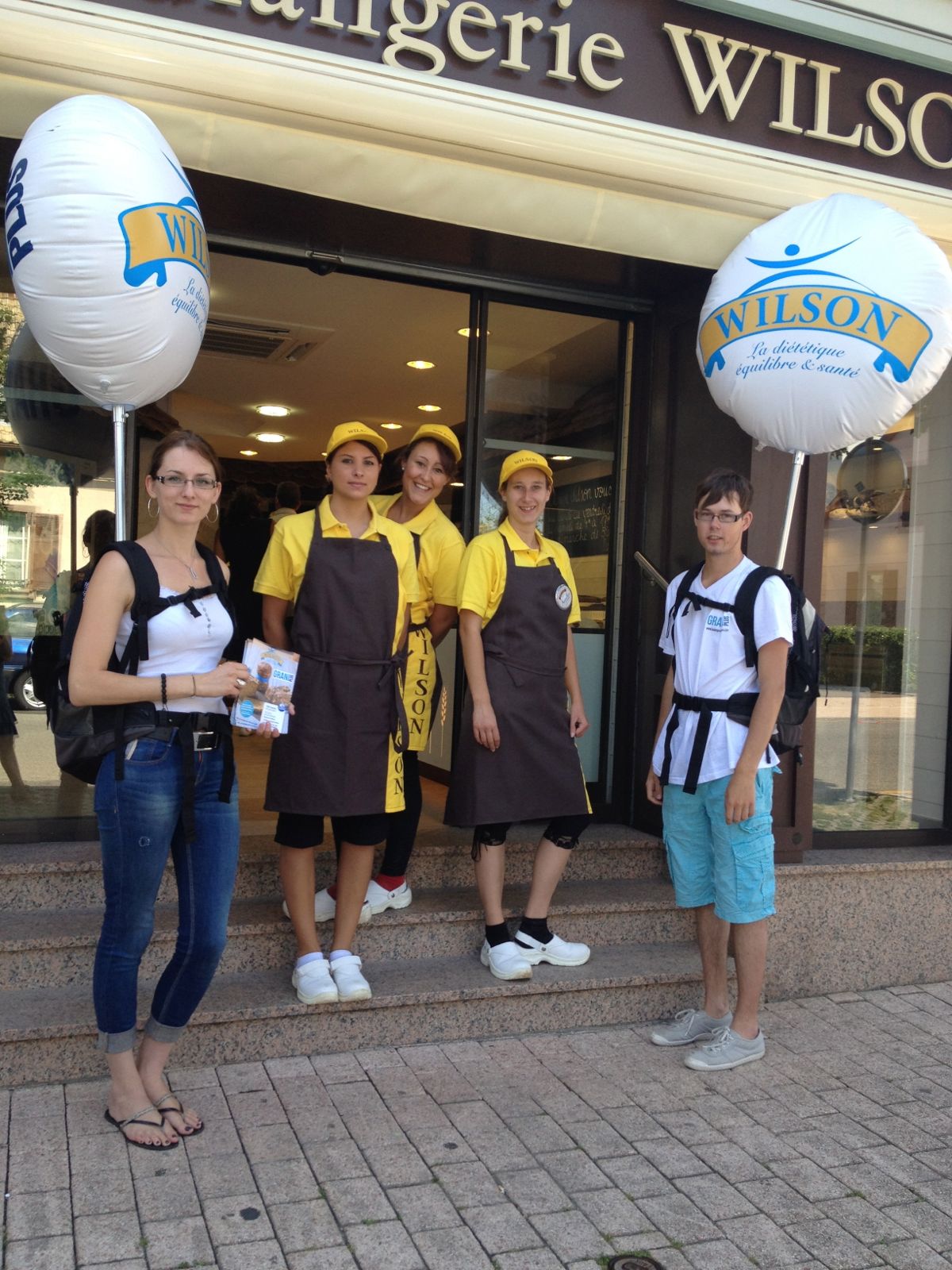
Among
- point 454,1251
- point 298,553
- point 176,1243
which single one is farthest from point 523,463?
point 176,1243

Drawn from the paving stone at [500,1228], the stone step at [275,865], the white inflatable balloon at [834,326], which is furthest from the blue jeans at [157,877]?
the white inflatable balloon at [834,326]

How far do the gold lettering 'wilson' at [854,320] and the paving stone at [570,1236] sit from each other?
2686 millimetres

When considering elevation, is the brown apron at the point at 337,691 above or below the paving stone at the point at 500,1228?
above

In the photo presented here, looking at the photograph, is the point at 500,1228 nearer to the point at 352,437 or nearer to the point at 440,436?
the point at 352,437

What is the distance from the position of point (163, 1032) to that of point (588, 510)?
10.4 feet

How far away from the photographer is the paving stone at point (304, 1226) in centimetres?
251

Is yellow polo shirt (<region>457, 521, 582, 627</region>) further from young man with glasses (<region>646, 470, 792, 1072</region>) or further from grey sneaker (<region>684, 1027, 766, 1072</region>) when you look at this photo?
grey sneaker (<region>684, 1027, 766, 1072</region>)

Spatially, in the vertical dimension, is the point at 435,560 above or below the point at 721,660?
above

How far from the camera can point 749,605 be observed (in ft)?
11.3

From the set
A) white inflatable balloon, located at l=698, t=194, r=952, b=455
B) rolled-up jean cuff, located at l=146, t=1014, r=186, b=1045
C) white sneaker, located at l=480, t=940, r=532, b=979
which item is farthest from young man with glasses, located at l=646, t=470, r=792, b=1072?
rolled-up jean cuff, located at l=146, t=1014, r=186, b=1045

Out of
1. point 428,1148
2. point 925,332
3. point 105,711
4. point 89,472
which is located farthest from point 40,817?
point 925,332

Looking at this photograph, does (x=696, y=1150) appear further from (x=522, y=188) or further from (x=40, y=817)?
(x=522, y=188)

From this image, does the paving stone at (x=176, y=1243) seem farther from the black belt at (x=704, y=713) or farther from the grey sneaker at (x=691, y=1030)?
the black belt at (x=704, y=713)

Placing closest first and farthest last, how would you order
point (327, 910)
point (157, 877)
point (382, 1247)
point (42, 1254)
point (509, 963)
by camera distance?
1. point (42, 1254)
2. point (382, 1247)
3. point (157, 877)
4. point (509, 963)
5. point (327, 910)
